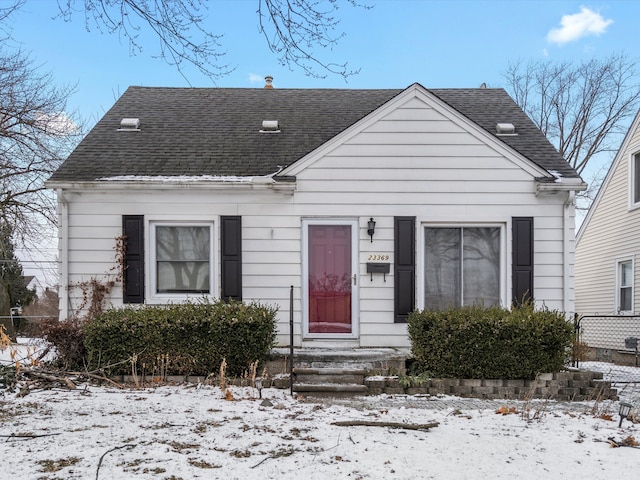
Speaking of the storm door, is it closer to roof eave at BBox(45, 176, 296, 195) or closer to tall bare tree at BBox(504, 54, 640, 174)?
roof eave at BBox(45, 176, 296, 195)

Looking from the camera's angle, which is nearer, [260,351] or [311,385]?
[311,385]

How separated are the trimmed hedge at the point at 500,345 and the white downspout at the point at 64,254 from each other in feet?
17.8

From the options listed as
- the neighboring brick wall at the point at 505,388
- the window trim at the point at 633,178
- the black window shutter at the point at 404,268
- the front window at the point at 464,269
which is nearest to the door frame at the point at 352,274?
the black window shutter at the point at 404,268

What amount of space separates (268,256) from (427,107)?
3.36 m

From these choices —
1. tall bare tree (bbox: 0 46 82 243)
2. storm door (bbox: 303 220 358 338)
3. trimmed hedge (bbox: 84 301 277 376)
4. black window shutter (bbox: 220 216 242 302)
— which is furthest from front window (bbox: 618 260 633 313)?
tall bare tree (bbox: 0 46 82 243)

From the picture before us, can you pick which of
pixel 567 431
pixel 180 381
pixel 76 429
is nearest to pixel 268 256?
pixel 180 381

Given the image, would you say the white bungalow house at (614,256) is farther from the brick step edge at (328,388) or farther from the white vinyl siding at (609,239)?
the brick step edge at (328,388)

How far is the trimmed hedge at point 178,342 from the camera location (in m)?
5.84

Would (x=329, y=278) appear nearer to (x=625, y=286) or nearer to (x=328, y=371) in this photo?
(x=328, y=371)

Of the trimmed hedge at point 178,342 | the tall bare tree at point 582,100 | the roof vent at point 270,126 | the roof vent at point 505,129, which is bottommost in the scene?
the trimmed hedge at point 178,342

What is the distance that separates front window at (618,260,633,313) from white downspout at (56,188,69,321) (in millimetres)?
12037

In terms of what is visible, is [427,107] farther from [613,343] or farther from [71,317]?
[613,343]

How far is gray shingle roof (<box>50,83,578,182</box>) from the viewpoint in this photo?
7.62m

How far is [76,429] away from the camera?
3928mm
